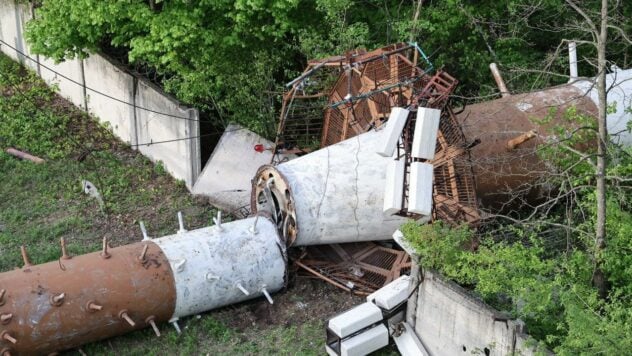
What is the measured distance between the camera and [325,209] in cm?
1102

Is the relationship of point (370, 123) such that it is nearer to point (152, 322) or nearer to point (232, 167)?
point (232, 167)

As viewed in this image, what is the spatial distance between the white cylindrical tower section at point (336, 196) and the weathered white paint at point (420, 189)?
2435mm

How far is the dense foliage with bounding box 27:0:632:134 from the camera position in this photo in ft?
41.8

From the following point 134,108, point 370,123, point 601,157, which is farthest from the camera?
point 134,108

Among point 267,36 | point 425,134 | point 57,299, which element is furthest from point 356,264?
point 267,36

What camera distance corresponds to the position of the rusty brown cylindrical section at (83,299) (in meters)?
9.20

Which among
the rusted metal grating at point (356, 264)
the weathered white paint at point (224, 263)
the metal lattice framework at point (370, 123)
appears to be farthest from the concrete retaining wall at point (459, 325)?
the weathered white paint at point (224, 263)

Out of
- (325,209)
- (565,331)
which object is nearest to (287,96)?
(325,209)

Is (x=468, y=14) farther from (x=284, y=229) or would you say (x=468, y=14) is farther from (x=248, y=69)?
(x=284, y=229)

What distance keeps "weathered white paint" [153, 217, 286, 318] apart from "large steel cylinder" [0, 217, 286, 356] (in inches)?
0.6

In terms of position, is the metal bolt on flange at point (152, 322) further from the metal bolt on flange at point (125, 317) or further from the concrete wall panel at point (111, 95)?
the concrete wall panel at point (111, 95)

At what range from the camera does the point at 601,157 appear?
7.97m

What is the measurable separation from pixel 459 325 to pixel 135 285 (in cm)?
426

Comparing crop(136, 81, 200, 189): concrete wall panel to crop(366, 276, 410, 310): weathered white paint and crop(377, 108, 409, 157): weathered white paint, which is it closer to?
crop(366, 276, 410, 310): weathered white paint
